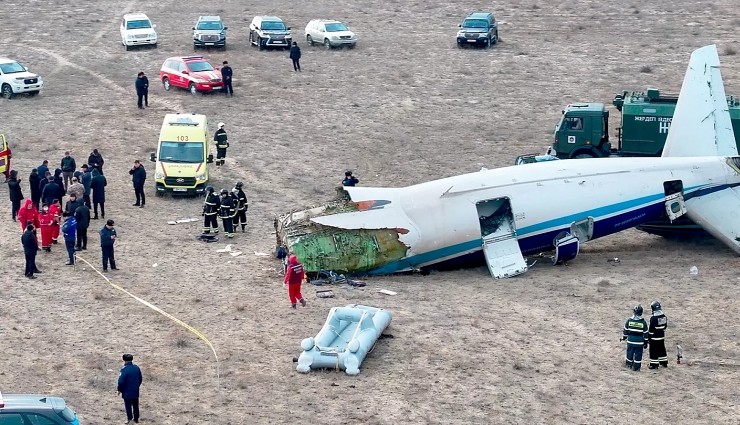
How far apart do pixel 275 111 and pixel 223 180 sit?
28.8 feet

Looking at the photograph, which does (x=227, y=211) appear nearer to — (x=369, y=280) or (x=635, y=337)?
(x=369, y=280)

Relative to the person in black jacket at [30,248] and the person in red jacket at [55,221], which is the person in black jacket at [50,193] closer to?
the person in red jacket at [55,221]

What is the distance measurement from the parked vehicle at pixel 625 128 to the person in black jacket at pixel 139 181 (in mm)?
13432

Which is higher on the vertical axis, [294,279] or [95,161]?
[294,279]

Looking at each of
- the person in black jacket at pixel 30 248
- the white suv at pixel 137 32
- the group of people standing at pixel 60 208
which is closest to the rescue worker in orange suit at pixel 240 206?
the group of people standing at pixel 60 208

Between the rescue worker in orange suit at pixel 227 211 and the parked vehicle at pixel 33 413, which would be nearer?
the parked vehicle at pixel 33 413

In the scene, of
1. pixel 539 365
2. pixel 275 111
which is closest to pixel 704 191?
pixel 539 365

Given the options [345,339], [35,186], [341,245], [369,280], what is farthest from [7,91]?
[345,339]

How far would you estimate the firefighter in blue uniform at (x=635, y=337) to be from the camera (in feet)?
85.0

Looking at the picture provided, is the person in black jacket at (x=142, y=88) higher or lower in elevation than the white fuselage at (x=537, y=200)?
lower

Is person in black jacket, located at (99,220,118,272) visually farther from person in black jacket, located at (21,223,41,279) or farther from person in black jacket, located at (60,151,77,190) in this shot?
person in black jacket, located at (60,151,77,190)

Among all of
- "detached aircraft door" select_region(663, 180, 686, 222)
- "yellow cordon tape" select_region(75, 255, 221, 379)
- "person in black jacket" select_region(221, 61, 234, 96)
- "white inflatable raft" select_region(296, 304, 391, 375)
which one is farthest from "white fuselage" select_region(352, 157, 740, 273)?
"person in black jacket" select_region(221, 61, 234, 96)

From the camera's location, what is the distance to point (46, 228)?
34.8 m

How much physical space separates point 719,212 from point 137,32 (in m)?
34.9
